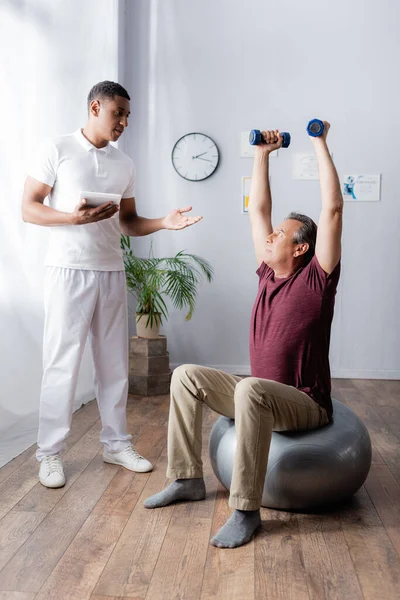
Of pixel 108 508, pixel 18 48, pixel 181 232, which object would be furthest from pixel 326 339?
pixel 181 232

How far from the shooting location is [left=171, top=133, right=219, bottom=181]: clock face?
501 centimetres

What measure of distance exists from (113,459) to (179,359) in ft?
7.64

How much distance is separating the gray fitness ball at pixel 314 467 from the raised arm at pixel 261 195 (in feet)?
2.14

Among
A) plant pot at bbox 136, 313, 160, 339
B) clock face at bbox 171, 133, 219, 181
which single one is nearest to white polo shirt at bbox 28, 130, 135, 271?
plant pot at bbox 136, 313, 160, 339

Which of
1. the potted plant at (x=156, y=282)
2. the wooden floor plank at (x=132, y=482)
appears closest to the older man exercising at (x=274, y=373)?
the wooden floor plank at (x=132, y=482)

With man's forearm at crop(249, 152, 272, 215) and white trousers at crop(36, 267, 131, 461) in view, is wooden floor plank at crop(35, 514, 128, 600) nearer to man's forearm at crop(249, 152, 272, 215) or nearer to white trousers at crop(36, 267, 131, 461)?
white trousers at crop(36, 267, 131, 461)

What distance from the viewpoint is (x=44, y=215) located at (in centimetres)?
254

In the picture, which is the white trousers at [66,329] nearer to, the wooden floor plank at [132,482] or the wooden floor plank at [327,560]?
the wooden floor plank at [132,482]

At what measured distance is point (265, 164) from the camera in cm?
245

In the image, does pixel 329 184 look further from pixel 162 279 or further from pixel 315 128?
pixel 162 279

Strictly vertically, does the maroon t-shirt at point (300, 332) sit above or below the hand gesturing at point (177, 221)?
below

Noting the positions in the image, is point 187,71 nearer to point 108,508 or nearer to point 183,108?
point 183,108

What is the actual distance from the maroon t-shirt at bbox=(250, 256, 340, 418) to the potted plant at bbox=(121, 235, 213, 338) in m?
2.08

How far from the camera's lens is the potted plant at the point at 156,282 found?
453 centimetres
